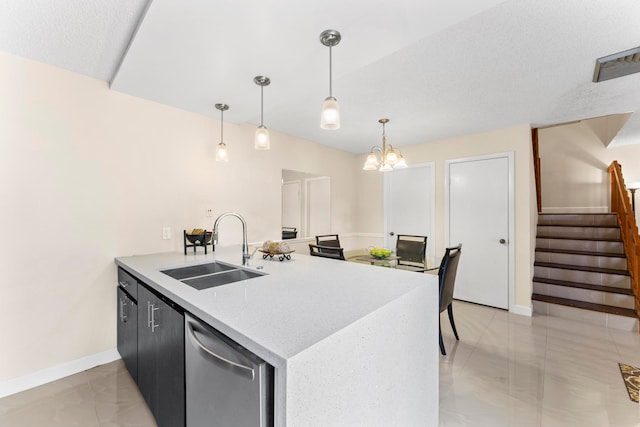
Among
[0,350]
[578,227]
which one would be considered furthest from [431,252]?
[0,350]

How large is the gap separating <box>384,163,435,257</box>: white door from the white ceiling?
153 cm

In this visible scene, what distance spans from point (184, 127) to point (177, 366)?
7.43 ft

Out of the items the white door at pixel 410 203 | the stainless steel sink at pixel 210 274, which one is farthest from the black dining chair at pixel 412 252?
the stainless steel sink at pixel 210 274

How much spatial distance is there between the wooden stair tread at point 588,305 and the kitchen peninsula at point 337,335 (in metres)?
2.97

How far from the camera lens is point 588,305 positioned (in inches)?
127

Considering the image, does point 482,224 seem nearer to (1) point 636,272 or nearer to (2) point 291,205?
(1) point 636,272

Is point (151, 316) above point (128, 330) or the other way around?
above

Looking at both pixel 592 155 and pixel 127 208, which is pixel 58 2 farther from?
pixel 592 155

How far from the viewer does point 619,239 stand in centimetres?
368

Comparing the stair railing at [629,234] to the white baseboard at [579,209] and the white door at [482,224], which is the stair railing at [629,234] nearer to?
the white baseboard at [579,209]

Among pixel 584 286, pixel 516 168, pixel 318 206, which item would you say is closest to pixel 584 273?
pixel 584 286

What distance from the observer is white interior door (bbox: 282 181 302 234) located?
3.72 m

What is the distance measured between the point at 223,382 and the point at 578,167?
22.6 ft

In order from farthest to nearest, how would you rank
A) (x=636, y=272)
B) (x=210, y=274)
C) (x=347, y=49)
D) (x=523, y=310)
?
(x=523, y=310) → (x=636, y=272) → (x=210, y=274) → (x=347, y=49)
